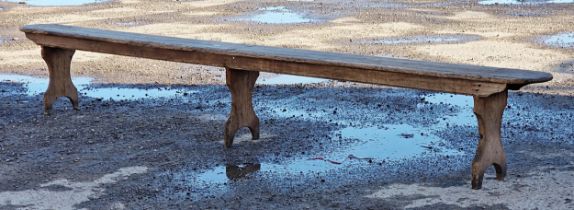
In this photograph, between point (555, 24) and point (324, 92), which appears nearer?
point (324, 92)

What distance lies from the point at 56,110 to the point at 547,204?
15.1 feet

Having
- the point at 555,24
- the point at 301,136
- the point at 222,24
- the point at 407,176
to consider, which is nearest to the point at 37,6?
the point at 222,24

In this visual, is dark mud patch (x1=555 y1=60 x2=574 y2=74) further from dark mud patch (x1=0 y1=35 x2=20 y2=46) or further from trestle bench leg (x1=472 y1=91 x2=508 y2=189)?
dark mud patch (x1=0 y1=35 x2=20 y2=46)

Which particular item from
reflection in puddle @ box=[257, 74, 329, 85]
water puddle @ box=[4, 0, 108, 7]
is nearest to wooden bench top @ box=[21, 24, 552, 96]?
reflection in puddle @ box=[257, 74, 329, 85]

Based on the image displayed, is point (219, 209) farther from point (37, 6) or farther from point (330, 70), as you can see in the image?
point (37, 6)

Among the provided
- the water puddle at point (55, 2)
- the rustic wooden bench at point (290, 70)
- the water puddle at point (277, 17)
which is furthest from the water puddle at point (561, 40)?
the water puddle at point (55, 2)

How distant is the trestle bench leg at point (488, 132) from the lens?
6160 millimetres

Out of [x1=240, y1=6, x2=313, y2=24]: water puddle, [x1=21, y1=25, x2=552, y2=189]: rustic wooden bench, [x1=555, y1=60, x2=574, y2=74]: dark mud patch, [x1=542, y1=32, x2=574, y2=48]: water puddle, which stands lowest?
[x1=555, y1=60, x2=574, y2=74]: dark mud patch

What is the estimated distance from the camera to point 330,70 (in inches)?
262

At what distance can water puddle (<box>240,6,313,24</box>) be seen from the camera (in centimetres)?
1487

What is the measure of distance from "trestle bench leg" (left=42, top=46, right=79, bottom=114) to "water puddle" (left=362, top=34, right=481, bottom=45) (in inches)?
183

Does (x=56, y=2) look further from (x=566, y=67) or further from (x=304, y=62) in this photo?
(x=304, y=62)

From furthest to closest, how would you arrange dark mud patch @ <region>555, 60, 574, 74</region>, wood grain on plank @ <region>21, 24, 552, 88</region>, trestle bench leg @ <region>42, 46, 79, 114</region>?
dark mud patch @ <region>555, 60, 574, 74</region>, trestle bench leg @ <region>42, 46, 79, 114</region>, wood grain on plank @ <region>21, 24, 552, 88</region>

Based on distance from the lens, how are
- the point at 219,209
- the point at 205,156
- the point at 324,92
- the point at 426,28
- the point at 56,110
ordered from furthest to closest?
the point at 426,28 < the point at 324,92 < the point at 56,110 < the point at 205,156 < the point at 219,209
